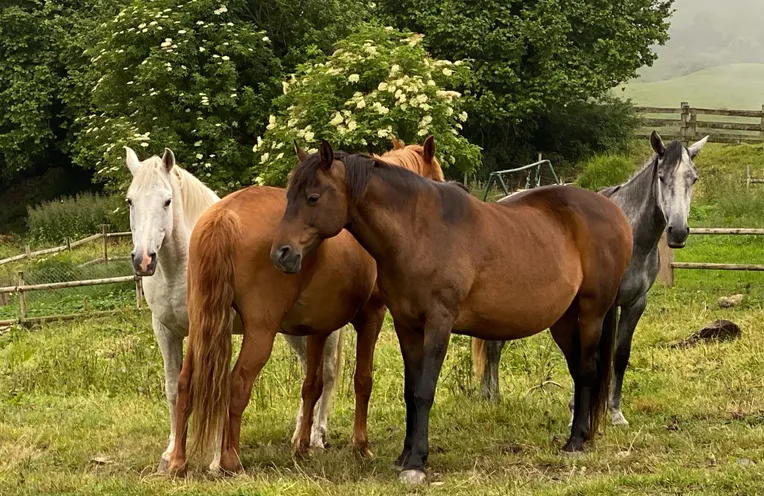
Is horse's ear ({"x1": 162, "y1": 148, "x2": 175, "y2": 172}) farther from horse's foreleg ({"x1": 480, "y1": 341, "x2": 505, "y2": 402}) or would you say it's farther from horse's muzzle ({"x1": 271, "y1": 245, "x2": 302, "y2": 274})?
horse's foreleg ({"x1": 480, "y1": 341, "x2": 505, "y2": 402})

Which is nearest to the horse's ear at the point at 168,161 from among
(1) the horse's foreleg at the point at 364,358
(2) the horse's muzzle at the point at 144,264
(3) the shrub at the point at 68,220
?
(2) the horse's muzzle at the point at 144,264

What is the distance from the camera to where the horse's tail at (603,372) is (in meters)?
5.46

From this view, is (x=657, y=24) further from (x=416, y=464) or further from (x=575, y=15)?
(x=416, y=464)

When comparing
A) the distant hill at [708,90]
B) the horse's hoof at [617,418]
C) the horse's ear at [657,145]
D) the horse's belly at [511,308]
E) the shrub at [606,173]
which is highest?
the distant hill at [708,90]

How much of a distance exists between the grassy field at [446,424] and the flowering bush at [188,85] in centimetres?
651

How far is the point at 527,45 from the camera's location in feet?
77.6

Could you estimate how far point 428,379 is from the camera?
4.59 meters

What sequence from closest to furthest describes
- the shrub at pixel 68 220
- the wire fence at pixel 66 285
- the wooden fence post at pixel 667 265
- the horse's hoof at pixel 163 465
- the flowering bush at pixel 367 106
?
1. the horse's hoof at pixel 163 465
2. the wooden fence post at pixel 667 265
3. the flowering bush at pixel 367 106
4. the wire fence at pixel 66 285
5. the shrub at pixel 68 220

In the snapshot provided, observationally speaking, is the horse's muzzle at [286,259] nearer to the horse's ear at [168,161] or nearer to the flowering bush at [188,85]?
the horse's ear at [168,161]

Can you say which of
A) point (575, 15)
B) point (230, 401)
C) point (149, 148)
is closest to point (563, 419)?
point (230, 401)

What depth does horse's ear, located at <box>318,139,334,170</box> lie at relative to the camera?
4305 millimetres

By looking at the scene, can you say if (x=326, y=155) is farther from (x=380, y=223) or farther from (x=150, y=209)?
(x=150, y=209)

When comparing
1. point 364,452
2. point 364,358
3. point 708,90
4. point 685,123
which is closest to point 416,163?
point 364,358

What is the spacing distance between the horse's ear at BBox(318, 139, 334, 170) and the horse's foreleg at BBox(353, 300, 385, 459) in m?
1.27
